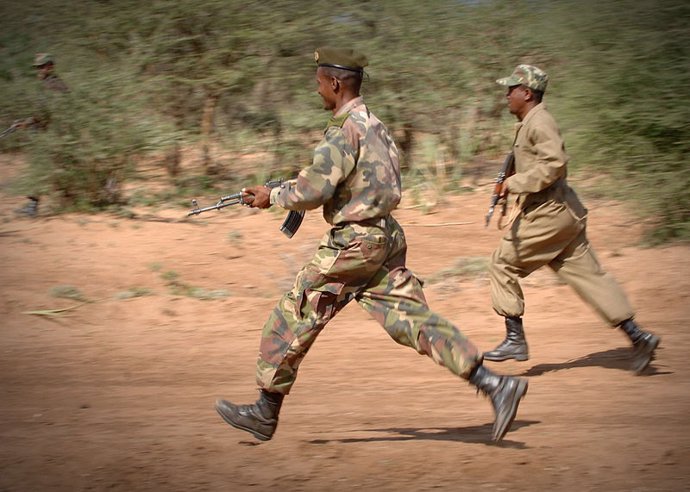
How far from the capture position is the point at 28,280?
834cm

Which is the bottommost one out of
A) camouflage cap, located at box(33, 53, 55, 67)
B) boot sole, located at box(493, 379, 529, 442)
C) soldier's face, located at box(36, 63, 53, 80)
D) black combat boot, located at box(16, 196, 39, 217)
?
black combat boot, located at box(16, 196, 39, 217)

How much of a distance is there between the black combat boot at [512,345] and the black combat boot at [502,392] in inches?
63.2

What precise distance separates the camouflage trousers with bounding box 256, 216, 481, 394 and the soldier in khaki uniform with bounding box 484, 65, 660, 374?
146cm

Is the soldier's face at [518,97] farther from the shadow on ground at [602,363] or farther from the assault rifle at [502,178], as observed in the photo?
the shadow on ground at [602,363]

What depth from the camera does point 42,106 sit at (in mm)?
10367

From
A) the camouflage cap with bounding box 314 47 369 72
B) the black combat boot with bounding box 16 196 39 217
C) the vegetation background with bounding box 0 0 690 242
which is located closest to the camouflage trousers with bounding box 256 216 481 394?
the camouflage cap with bounding box 314 47 369 72

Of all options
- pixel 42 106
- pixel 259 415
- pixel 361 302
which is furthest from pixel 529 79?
pixel 42 106

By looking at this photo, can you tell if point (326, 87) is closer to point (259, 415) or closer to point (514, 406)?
point (259, 415)

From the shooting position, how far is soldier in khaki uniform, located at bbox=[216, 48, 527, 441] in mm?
4480

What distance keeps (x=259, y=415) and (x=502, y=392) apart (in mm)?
1187

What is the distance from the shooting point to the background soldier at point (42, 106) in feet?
33.8

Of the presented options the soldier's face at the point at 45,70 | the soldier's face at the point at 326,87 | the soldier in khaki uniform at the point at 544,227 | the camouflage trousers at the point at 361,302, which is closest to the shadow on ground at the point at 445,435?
the camouflage trousers at the point at 361,302

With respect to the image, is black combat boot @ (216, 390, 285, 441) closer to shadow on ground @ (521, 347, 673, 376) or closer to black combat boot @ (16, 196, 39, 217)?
shadow on ground @ (521, 347, 673, 376)

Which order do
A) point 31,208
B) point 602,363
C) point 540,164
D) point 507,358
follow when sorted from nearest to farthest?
point 540,164, point 507,358, point 602,363, point 31,208
